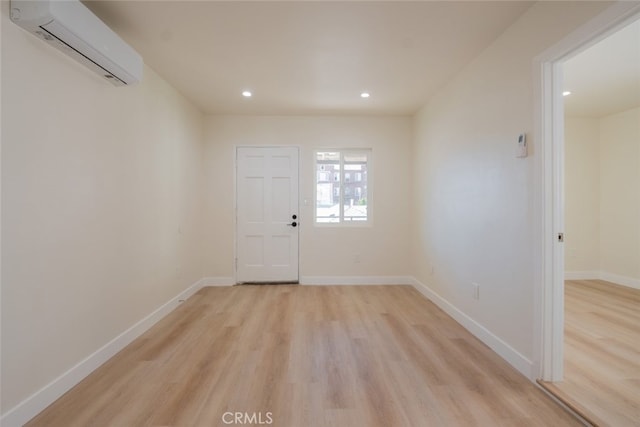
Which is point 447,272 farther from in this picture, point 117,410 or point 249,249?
point 117,410

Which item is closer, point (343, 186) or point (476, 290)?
point (476, 290)

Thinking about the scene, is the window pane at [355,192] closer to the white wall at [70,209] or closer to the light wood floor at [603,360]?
the white wall at [70,209]

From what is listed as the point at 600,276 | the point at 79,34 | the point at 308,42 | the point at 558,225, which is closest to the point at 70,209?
the point at 79,34

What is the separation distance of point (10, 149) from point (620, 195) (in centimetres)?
659

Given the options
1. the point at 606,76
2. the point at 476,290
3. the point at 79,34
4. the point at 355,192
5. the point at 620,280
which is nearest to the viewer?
the point at 79,34

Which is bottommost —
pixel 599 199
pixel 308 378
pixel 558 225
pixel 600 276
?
pixel 308 378

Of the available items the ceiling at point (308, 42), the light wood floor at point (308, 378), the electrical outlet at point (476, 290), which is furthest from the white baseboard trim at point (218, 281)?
the electrical outlet at point (476, 290)

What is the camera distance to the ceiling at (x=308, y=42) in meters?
1.86

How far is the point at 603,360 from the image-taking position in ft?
6.58

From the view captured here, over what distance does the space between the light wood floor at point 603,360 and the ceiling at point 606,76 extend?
2.47 meters

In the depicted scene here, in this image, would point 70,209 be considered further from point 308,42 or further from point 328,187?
point 328,187

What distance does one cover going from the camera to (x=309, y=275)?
416 centimetres

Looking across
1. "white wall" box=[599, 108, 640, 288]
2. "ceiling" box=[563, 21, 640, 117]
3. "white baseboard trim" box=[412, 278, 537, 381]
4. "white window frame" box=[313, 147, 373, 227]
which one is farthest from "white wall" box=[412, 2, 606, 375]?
"white wall" box=[599, 108, 640, 288]

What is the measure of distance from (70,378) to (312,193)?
316 centimetres
